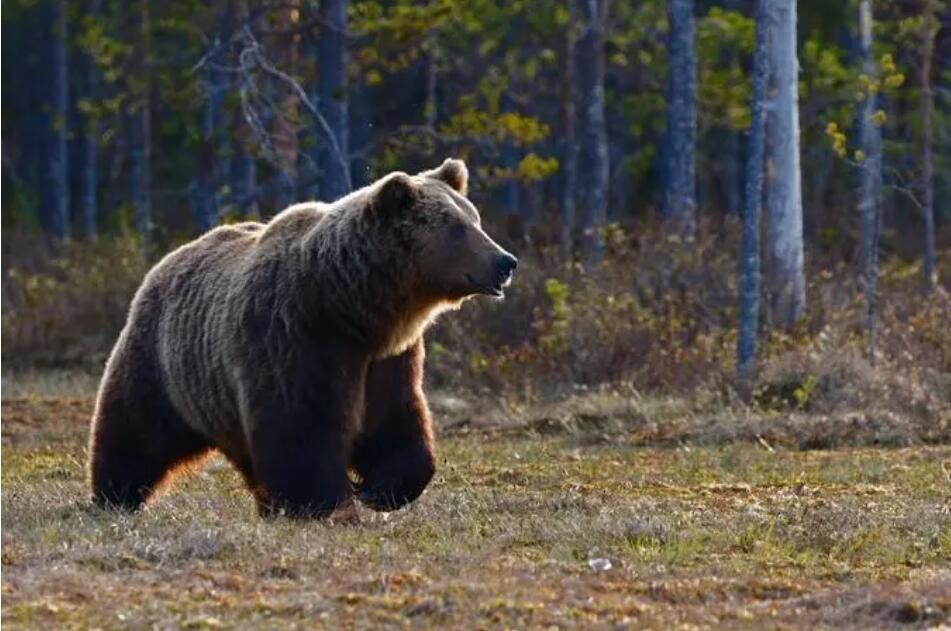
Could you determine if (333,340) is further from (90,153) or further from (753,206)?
(90,153)

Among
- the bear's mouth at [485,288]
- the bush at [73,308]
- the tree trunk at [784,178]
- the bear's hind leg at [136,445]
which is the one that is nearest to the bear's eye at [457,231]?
the bear's mouth at [485,288]

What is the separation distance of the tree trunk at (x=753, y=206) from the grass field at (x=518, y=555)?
4.10 m

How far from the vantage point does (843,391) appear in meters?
15.2

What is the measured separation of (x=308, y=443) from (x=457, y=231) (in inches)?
46.9

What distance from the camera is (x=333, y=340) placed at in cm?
930

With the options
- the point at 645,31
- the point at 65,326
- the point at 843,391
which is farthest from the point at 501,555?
the point at 645,31

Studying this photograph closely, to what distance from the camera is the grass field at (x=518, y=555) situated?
271 inches

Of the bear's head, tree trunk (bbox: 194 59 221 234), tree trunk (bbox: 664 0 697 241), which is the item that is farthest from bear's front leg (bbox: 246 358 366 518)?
tree trunk (bbox: 194 59 221 234)

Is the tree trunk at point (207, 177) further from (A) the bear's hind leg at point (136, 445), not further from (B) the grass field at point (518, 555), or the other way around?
(A) the bear's hind leg at point (136, 445)

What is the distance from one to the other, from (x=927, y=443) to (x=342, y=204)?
Answer: 561 cm

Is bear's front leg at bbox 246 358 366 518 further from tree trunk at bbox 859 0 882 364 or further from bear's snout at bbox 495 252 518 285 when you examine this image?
tree trunk at bbox 859 0 882 364

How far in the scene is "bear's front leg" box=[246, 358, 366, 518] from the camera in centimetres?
907

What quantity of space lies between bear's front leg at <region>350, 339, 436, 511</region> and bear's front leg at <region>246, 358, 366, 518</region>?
0.22 meters

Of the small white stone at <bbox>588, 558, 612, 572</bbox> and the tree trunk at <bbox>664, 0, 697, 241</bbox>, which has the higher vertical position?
the tree trunk at <bbox>664, 0, 697, 241</bbox>
